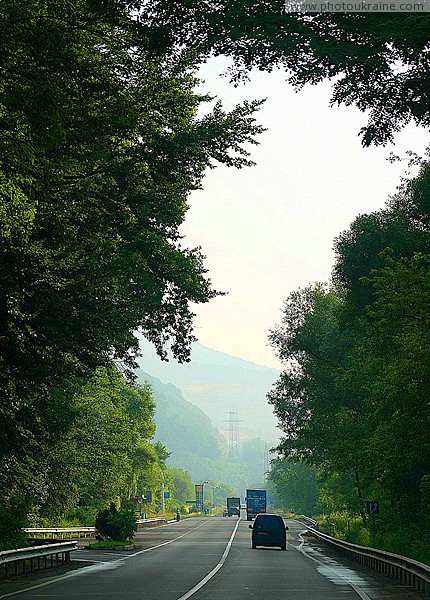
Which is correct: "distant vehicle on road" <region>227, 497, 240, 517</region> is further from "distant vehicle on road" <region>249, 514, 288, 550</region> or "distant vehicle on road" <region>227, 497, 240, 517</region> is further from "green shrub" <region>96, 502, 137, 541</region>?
"distant vehicle on road" <region>249, 514, 288, 550</region>

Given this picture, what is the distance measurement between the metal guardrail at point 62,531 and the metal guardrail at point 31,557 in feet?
46.3

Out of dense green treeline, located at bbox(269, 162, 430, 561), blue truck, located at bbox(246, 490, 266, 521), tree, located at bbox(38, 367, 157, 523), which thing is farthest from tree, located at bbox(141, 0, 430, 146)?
blue truck, located at bbox(246, 490, 266, 521)

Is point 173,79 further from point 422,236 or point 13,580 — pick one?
point 422,236

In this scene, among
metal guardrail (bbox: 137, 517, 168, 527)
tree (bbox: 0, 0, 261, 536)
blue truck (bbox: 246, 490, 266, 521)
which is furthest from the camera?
blue truck (bbox: 246, 490, 266, 521)

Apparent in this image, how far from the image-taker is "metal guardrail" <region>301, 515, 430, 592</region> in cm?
2155

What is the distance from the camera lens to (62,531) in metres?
52.2

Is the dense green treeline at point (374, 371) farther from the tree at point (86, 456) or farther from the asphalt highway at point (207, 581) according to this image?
the tree at point (86, 456)

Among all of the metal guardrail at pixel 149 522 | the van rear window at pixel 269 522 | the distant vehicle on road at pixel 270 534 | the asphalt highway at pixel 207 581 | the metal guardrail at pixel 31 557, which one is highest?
the metal guardrail at pixel 149 522

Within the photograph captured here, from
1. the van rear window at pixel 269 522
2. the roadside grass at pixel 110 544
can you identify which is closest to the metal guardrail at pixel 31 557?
the roadside grass at pixel 110 544

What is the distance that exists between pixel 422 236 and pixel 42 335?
25267 mm

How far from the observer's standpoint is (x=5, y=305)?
21297 millimetres

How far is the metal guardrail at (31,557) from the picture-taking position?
24328 millimetres

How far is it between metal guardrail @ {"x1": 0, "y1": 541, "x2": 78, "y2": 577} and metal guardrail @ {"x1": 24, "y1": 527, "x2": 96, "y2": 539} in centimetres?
1412

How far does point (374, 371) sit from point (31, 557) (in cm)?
2493
